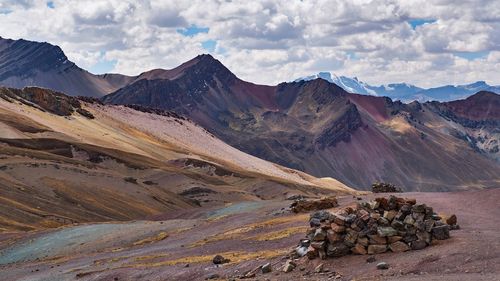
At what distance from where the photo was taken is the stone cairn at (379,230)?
32.8 m

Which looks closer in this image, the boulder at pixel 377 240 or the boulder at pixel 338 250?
the boulder at pixel 377 240

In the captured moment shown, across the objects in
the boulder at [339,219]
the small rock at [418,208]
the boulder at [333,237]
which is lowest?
the boulder at [333,237]

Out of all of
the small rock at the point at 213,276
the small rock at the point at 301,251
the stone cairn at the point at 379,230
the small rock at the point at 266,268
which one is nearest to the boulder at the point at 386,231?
the stone cairn at the point at 379,230

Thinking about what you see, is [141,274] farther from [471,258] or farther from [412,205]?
[471,258]

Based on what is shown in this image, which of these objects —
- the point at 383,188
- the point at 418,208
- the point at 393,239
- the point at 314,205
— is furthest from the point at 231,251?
the point at 383,188

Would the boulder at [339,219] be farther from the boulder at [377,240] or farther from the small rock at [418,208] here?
the small rock at [418,208]

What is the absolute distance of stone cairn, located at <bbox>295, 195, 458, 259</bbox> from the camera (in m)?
32.8

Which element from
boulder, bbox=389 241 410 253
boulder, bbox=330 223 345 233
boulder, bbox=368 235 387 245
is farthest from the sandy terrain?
boulder, bbox=330 223 345 233

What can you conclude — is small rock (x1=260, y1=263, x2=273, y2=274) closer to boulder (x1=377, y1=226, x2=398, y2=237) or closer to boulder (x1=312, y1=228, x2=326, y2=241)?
boulder (x1=312, y1=228, x2=326, y2=241)

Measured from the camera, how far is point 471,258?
29.0 metres

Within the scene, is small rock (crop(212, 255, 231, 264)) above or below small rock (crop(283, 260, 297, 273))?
below

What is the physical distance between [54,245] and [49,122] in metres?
114

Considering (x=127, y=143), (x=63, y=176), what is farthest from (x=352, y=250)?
(x=127, y=143)

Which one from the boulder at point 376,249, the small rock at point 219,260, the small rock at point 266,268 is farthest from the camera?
the small rock at point 219,260
